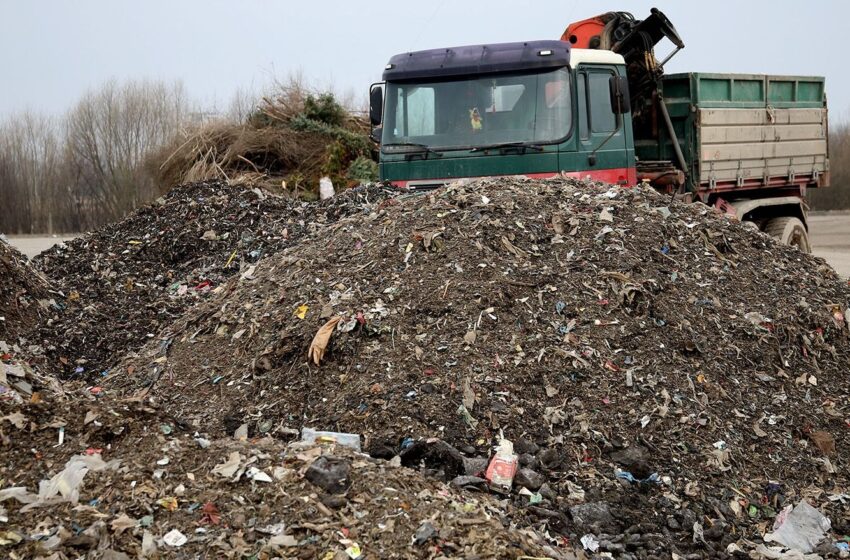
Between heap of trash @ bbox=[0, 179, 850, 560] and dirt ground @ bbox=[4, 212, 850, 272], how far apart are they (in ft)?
26.5

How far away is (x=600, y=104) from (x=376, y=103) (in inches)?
88.2

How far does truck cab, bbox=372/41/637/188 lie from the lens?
8648 mm

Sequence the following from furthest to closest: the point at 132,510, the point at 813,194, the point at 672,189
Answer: the point at 813,194 < the point at 672,189 < the point at 132,510

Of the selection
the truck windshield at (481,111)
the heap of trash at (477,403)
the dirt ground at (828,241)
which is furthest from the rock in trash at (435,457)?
the dirt ground at (828,241)

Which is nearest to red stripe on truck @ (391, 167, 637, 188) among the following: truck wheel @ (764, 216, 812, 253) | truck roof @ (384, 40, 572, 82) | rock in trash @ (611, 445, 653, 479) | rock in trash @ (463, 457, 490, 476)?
truck roof @ (384, 40, 572, 82)

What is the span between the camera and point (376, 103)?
9273 mm

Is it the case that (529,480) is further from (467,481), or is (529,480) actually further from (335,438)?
(335,438)

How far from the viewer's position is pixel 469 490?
455 cm

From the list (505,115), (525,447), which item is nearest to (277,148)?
(505,115)

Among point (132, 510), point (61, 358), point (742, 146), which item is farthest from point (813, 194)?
point (132, 510)

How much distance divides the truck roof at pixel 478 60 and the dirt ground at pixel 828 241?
7.16 m

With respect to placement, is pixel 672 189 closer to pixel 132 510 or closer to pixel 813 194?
pixel 132 510

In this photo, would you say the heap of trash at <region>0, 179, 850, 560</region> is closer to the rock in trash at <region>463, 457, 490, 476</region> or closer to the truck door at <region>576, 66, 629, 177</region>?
the rock in trash at <region>463, 457, 490, 476</region>

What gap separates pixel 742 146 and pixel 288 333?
710cm
